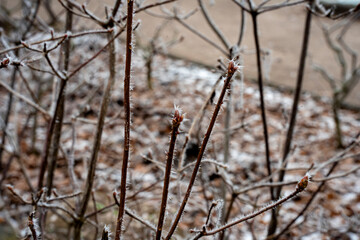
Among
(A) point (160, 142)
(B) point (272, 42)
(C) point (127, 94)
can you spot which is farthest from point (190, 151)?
(B) point (272, 42)

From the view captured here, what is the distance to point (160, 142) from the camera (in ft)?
15.3

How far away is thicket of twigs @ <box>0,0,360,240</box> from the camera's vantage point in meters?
1.37

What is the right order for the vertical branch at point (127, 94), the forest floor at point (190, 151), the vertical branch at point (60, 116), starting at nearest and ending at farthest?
1. the vertical branch at point (127, 94)
2. the vertical branch at point (60, 116)
3. the forest floor at point (190, 151)

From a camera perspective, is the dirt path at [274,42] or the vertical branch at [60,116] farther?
the dirt path at [274,42]

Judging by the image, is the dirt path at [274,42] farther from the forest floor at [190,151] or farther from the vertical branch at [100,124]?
the vertical branch at [100,124]

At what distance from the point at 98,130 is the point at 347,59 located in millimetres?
7164

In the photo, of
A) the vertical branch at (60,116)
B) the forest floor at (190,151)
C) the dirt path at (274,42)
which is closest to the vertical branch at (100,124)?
the vertical branch at (60,116)

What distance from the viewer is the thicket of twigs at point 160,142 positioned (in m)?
1.37

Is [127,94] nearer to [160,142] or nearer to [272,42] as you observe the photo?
[160,142]

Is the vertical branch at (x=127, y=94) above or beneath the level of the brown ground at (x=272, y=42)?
beneath

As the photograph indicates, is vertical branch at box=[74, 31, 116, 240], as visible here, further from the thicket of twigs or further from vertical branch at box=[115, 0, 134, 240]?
vertical branch at box=[115, 0, 134, 240]

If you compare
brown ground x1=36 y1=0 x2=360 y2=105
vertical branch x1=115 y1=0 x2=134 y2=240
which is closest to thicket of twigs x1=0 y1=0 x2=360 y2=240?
vertical branch x1=115 y1=0 x2=134 y2=240

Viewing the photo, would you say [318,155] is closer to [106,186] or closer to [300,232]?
[300,232]

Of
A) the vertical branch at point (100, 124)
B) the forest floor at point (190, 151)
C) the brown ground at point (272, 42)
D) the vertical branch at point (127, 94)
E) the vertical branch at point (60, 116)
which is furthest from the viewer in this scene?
the brown ground at point (272, 42)
